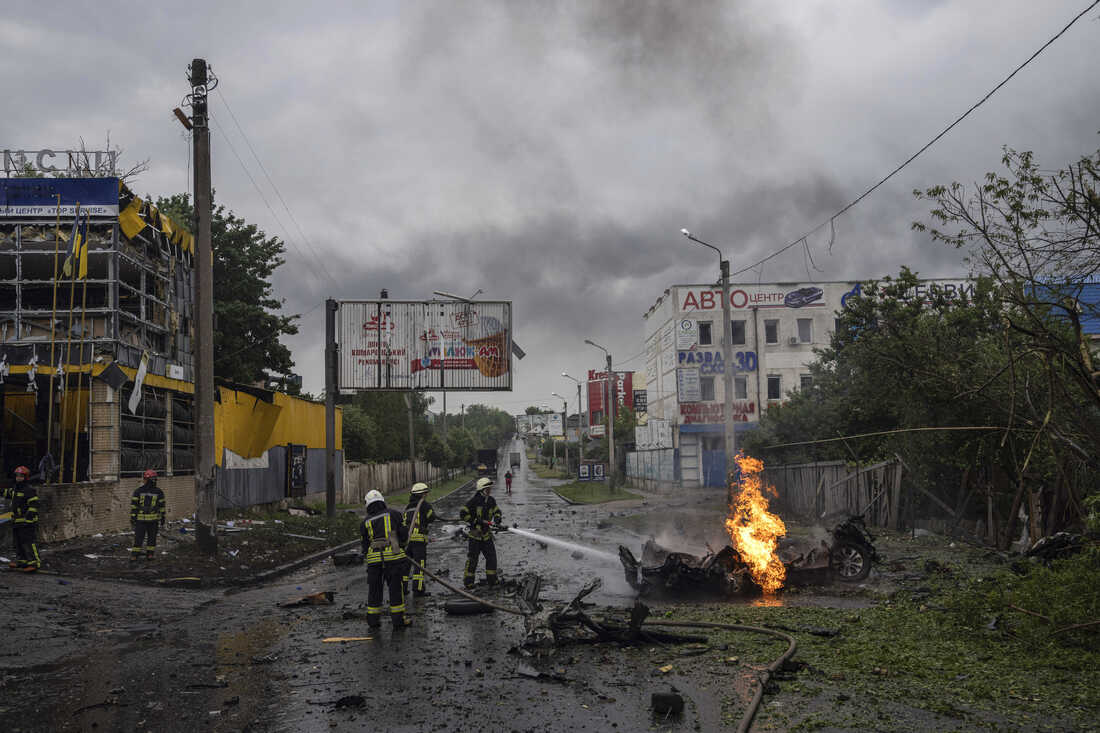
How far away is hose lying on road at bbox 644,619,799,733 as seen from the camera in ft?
19.0

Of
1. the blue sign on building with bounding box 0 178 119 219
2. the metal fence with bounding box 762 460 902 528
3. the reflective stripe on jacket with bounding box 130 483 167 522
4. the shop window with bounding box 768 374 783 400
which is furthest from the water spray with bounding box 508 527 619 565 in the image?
the shop window with bounding box 768 374 783 400

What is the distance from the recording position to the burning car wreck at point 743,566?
1198cm

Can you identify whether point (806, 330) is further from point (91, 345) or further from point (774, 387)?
point (91, 345)

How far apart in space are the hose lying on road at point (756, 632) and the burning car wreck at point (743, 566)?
2.45m

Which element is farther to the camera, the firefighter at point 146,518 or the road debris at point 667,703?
the firefighter at point 146,518

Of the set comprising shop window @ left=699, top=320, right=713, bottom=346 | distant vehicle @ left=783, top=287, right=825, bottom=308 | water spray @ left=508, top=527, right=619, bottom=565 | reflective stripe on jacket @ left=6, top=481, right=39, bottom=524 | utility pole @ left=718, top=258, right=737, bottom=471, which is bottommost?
water spray @ left=508, top=527, right=619, bottom=565

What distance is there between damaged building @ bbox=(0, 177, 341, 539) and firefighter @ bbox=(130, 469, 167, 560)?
2068mm

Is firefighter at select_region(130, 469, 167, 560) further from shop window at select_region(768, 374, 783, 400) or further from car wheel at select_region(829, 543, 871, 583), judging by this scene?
shop window at select_region(768, 374, 783, 400)

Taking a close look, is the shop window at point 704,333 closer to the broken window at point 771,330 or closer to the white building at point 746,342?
the white building at point 746,342

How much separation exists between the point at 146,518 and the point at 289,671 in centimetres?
896

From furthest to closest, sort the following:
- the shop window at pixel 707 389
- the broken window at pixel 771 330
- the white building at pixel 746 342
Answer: the broken window at pixel 771 330 → the shop window at pixel 707 389 → the white building at pixel 746 342

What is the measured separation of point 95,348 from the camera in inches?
794

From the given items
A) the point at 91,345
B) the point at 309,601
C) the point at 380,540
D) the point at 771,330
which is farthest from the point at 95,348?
the point at 771,330

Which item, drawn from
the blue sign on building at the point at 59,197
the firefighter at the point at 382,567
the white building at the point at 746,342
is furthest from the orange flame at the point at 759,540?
the white building at the point at 746,342
